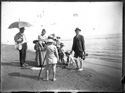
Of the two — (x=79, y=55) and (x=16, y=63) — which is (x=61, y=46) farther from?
(x=16, y=63)

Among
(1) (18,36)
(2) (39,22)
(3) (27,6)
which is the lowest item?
(1) (18,36)

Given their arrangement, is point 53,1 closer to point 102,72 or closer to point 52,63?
point 52,63

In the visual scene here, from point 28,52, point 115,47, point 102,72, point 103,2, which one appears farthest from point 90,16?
point 28,52

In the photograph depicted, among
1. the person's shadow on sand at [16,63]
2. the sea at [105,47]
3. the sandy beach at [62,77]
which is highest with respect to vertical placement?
the sea at [105,47]

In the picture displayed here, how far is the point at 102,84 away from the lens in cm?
297

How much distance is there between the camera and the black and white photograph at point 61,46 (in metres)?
2.90

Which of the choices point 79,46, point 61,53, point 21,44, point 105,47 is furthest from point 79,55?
point 21,44

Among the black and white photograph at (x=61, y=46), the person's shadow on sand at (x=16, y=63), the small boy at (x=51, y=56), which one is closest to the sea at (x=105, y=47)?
the black and white photograph at (x=61, y=46)

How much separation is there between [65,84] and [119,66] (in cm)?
79

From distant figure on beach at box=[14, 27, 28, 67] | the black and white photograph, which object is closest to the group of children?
the black and white photograph

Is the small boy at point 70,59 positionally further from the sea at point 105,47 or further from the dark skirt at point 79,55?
the sea at point 105,47

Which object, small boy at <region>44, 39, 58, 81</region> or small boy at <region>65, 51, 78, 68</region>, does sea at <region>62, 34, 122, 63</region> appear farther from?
small boy at <region>44, 39, 58, 81</region>

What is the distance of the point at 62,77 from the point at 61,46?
42cm

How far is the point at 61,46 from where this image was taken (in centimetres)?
296
